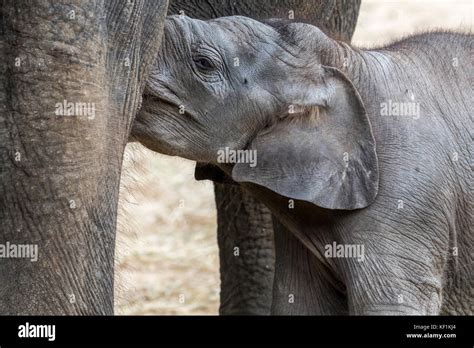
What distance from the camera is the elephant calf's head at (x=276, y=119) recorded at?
A: 12.5 ft

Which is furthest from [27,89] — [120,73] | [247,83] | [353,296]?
[353,296]

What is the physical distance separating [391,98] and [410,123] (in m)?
0.12

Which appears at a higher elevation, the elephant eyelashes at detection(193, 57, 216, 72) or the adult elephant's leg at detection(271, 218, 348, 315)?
A: the elephant eyelashes at detection(193, 57, 216, 72)

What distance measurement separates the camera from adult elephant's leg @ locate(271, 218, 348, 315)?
14.0ft

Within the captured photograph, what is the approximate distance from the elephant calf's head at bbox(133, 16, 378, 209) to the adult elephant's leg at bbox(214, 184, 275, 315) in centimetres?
152

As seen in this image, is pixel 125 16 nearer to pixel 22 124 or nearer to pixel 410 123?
pixel 22 124

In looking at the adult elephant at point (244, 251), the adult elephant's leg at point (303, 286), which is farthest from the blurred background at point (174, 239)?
the adult elephant's leg at point (303, 286)

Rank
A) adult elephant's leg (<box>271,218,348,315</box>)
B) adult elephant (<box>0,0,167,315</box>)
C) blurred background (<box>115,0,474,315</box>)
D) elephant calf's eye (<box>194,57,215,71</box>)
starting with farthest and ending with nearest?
blurred background (<box>115,0,474,315</box>) < adult elephant's leg (<box>271,218,348,315</box>) < elephant calf's eye (<box>194,57,215,71</box>) < adult elephant (<box>0,0,167,315</box>)

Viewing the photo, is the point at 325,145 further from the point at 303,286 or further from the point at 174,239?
the point at 174,239

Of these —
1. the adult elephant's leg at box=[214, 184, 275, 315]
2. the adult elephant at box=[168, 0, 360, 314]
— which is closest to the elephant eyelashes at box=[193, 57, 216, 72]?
the adult elephant at box=[168, 0, 360, 314]

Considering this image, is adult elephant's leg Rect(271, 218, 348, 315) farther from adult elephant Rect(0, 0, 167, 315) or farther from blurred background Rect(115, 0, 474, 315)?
blurred background Rect(115, 0, 474, 315)

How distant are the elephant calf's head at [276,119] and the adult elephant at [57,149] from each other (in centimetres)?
57

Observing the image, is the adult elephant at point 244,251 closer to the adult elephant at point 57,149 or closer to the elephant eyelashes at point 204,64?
the elephant eyelashes at point 204,64

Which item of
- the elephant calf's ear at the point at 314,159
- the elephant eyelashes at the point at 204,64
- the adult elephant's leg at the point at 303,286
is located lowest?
the adult elephant's leg at the point at 303,286
